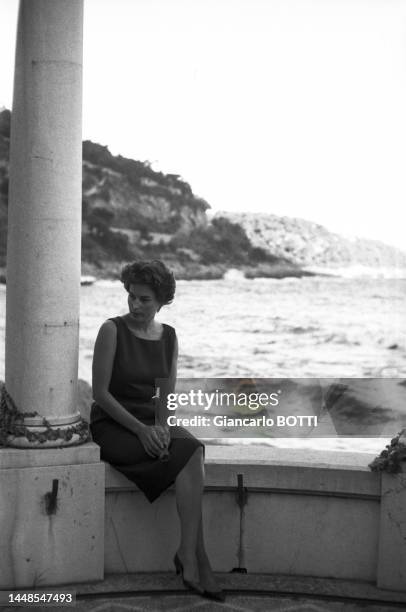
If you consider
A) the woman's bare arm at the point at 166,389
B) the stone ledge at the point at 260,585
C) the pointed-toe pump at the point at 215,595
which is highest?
the woman's bare arm at the point at 166,389

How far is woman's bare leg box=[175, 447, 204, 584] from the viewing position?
115 inches

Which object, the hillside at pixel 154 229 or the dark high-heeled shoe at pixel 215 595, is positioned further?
the hillside at pixel 154 229

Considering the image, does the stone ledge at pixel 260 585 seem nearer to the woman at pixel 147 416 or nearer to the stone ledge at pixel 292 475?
the woman at pixel 147 416

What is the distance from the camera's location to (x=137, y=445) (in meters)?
3.05

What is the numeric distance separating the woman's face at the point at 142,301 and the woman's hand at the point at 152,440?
1.49 feet

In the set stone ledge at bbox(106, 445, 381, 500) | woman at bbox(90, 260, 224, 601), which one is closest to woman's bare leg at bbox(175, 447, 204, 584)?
woman at bbox(90, 260, 224, 601)

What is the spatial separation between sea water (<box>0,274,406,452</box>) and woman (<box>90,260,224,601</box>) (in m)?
3.09

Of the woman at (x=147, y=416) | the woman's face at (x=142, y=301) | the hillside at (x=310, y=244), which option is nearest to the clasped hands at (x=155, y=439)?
the woman at (x=147, y=416)

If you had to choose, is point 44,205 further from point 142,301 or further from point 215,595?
point 215,595

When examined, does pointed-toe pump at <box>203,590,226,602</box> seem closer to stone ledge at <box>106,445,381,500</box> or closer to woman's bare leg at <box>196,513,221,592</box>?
woman's bare leg at <box>196,513,221,592</box>

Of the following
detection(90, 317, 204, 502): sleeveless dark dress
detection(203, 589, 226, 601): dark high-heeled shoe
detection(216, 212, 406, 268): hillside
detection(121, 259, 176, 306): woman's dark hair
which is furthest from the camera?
detection(216, 212, 406, 268): hillside

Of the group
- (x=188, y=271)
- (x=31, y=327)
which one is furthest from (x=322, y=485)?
(x=188, y=271)

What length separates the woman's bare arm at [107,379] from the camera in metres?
3.08

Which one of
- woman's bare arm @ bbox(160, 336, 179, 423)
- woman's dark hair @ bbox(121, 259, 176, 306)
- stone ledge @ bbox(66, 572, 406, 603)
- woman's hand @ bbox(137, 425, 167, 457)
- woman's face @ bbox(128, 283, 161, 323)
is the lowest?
stone ledge @ bbox(66, 572, 406, 603)
